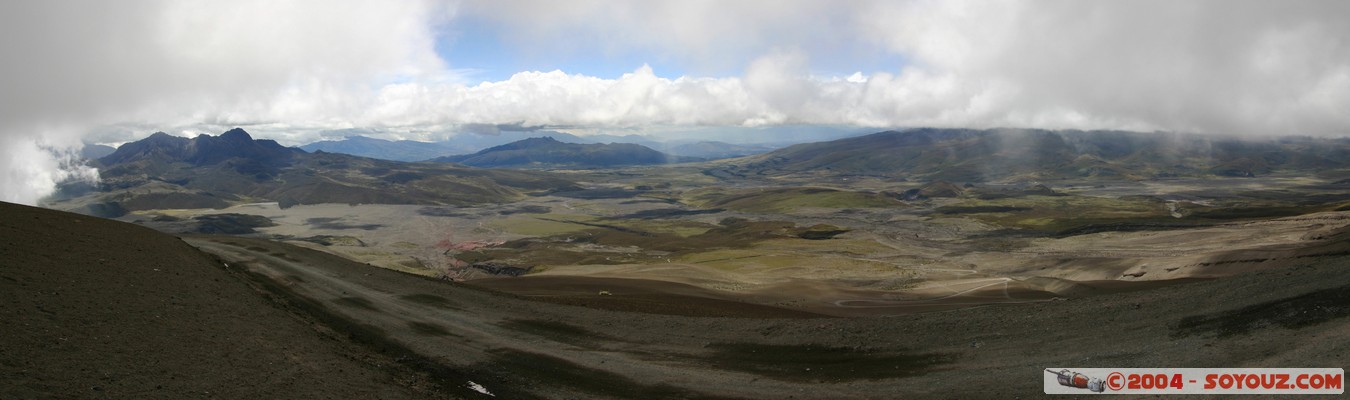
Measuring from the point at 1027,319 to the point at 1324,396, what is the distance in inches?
557

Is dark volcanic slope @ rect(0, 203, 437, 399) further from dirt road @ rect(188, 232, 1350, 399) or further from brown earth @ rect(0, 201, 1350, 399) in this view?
dirt road @ rect(188, 232, 1350, 399)

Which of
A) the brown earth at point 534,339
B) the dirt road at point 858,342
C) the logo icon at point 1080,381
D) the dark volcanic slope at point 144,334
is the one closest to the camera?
the dark volcanic slope at point 144,334

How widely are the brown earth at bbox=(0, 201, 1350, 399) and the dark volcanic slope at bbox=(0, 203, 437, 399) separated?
3.6 inches

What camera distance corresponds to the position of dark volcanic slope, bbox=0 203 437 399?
59.6 feet

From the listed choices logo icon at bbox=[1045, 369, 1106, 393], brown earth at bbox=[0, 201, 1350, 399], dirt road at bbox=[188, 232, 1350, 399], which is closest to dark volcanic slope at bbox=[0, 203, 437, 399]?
brown earth at bbox=[0, 201, 1350, 399]

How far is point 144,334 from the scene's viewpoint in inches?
867

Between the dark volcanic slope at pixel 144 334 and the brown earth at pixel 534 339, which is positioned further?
the brown earth at pixel 534 339

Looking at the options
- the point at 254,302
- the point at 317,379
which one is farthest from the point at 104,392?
the point at 254,302

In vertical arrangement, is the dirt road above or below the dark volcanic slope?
below

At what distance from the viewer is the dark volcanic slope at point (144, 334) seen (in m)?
18.2

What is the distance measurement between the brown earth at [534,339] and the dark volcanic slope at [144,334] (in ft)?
0.30

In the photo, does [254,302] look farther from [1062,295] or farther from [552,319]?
[1062,295]

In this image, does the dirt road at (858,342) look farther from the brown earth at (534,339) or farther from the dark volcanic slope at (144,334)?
the dark volcanic slope at (144,334)

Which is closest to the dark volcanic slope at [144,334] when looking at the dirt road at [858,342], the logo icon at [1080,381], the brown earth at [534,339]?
the brown earth at [534,339]
